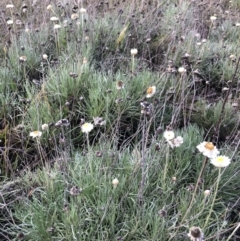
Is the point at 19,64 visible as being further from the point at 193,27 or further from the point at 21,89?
the point at 193,27

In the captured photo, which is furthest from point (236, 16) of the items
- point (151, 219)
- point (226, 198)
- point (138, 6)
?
point (151, 219)

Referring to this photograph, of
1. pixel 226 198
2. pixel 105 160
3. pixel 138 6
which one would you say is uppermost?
pixel 138 6

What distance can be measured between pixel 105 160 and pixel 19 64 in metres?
1.39

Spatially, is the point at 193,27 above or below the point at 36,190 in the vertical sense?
above

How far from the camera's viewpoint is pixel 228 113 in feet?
9.00

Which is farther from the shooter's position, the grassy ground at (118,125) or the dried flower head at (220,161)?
the grassy ground at (118,125)

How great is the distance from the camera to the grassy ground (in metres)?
1.80

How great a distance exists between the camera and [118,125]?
2508 mm

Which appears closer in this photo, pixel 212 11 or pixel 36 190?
pixel 36 190

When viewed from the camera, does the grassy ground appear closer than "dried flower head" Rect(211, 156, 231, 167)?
No

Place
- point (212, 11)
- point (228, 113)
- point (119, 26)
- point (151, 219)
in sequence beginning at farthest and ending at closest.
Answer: point (212, 11) < point (119, 26) < point (228, 113) < point (151, 219)

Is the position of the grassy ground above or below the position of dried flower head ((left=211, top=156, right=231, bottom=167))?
below

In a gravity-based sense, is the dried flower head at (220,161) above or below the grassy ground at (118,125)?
above

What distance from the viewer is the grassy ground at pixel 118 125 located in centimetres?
180
